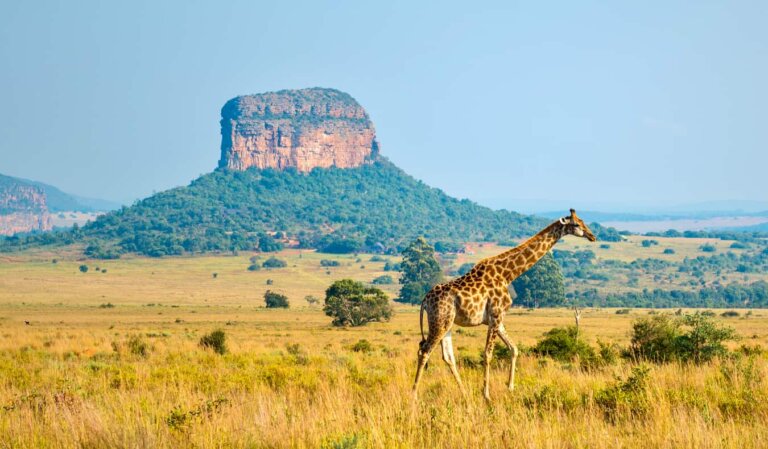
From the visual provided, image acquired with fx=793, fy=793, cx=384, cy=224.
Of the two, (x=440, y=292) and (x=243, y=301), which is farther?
(x=243, y=301)

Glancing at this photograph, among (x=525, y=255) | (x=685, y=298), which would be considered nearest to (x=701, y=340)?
(x=525, y=255)

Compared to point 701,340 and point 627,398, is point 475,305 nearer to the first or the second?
point 627,398

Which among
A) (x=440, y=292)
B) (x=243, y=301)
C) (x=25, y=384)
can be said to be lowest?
(x=243, y=301)

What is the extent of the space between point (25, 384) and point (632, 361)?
40.7 feet

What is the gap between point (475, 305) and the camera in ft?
34.5

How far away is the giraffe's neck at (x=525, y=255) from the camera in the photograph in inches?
443

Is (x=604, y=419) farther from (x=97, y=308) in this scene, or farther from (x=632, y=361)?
(x=97, y=308)

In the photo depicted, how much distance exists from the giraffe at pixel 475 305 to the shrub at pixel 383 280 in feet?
371

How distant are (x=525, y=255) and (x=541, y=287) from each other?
304ft

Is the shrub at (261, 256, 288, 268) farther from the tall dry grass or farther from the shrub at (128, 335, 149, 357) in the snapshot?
the tall dry grass

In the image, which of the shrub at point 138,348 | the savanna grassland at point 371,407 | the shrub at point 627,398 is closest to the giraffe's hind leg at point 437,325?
the savanna grassland at point 371,407

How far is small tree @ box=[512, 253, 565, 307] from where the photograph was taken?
102000mm

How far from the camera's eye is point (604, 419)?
9500mm

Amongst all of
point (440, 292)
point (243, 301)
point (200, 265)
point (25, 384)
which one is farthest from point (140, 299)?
point (440, 292)
